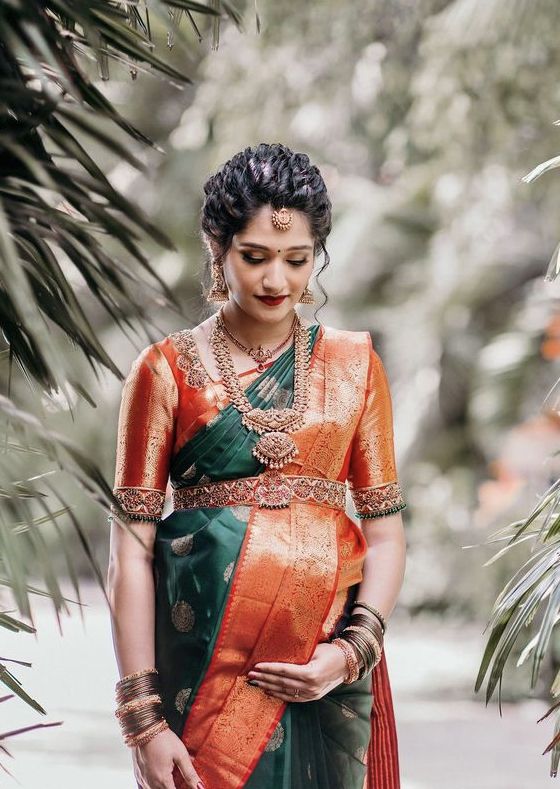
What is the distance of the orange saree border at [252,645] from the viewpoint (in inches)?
87.2

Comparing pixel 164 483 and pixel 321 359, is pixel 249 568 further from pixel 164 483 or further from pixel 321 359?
pixel 321 359

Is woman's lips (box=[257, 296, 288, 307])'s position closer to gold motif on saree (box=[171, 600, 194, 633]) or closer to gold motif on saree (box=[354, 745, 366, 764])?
gold motif on saree (box=[171, 600, 194, 633])

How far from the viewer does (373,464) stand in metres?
2.35

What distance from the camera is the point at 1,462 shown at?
4.98 ft

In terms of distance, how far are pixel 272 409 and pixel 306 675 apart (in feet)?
1.32

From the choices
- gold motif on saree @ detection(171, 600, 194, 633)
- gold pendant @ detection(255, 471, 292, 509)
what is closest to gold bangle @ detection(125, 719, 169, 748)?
gold motif on saree @ detection(171, 600, 194, 633)

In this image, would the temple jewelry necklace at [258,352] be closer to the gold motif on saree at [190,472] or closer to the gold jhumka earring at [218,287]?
the gold jhumka earring at [218,287]

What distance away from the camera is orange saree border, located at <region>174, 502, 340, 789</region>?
2215 mm

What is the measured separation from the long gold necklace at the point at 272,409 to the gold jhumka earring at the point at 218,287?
0.11 ft

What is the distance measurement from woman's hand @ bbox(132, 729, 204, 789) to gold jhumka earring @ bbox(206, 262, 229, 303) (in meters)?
0.66

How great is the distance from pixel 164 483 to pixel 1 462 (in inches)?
30.0

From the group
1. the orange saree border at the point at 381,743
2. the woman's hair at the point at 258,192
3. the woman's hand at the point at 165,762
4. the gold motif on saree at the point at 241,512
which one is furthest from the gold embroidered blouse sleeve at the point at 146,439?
the orange saree border at the point at 381,743

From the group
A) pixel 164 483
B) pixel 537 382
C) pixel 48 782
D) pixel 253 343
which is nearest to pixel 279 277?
pixel 253 343

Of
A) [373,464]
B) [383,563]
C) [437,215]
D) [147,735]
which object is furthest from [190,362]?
[437,215]
